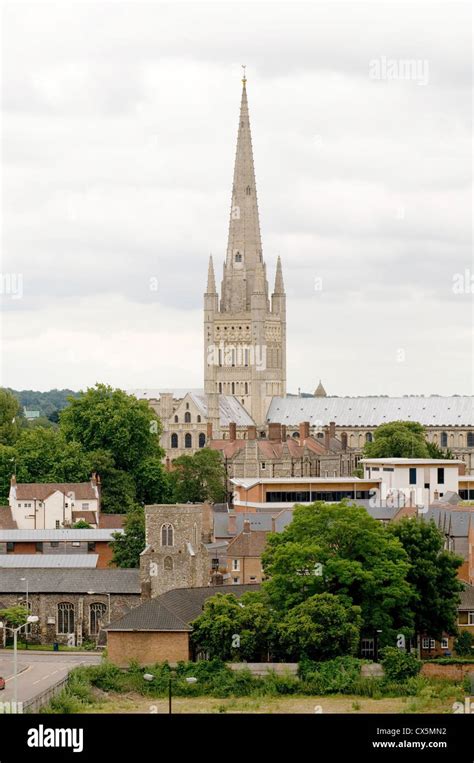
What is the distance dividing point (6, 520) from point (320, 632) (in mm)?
39135

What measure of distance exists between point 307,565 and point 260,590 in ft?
14.7

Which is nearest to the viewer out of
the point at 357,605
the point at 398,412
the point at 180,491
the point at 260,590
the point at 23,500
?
the point at 357,605

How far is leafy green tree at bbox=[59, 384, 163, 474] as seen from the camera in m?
118

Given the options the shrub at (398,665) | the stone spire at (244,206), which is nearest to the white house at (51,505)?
the shrub at (398,665)

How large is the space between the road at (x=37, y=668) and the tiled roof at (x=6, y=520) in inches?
1082

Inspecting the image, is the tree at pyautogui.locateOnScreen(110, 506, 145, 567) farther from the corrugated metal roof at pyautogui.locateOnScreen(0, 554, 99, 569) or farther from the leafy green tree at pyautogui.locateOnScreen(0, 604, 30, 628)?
the leafy green tree at pyautogui.locateOnScreen(0, 604, 30, 628)

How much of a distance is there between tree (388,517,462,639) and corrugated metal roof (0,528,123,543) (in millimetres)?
21563

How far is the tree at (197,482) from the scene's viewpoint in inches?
4542

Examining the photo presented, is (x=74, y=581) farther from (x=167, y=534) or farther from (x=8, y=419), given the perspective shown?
(x=8, y=419)

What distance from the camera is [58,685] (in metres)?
58.4

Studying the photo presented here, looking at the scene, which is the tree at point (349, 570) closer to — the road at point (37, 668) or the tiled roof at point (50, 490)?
the road at point (37, 668)
